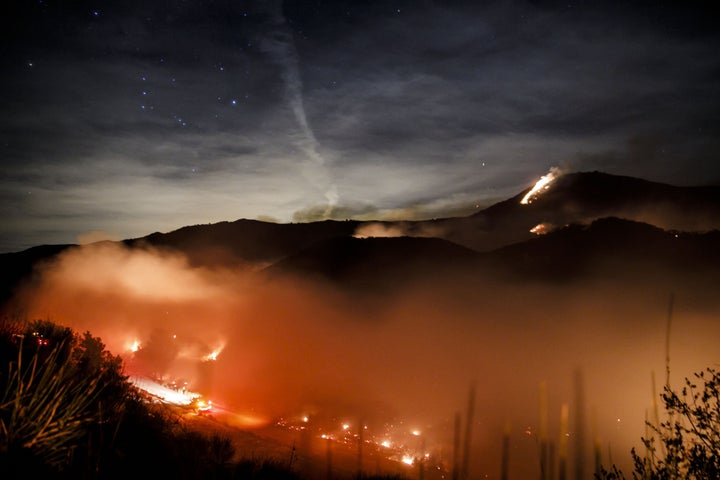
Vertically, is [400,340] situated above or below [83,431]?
below

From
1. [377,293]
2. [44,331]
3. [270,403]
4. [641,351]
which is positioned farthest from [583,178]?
[44,331]

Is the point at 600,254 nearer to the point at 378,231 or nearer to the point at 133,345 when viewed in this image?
the point at 378,231

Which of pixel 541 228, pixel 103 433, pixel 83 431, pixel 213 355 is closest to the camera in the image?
pixel 83 431

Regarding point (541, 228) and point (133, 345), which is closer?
point (133, 345)

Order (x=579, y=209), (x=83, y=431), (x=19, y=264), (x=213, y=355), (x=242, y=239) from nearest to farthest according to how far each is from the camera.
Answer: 1. (x=83, y=431)
2. (x=213, y=355)
3. (x=19, y=264)
4. (x=242, y=239)
5. (x=579, y=209)

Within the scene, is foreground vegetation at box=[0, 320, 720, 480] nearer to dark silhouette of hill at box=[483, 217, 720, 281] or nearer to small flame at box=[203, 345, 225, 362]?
small flame at box=[203, 345, 225, 362]

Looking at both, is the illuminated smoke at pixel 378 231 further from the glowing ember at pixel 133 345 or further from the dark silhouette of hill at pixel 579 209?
the glowing ember at pixel 133 345

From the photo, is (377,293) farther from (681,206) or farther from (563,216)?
(681,206)

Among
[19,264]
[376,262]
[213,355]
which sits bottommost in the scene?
[213,355]

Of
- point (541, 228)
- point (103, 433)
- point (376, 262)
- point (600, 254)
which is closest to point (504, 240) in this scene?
point (541, 228)

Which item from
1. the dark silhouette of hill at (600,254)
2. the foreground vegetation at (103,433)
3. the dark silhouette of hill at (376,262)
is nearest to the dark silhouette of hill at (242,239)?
the dark silhouette of hill at (376,262)

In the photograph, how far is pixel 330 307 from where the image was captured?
316 feet

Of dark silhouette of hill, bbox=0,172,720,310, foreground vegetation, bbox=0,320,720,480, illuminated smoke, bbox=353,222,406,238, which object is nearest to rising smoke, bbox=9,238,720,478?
dark silhouette of hill, bbox=0,172,720,310

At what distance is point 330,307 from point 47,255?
70819 millimetres
